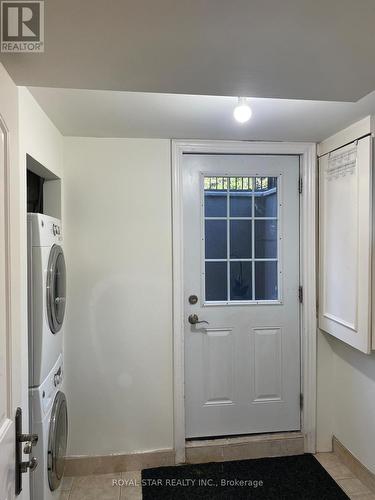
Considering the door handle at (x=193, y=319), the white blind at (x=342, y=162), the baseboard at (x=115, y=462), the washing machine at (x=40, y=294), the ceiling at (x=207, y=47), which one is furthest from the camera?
the door handle at (x=193, y=319)

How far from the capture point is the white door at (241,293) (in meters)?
2.45

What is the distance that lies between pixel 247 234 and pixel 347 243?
68cm

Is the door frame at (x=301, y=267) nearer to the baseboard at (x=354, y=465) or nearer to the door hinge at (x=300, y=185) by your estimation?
the door hinge at (x=300, y=185)

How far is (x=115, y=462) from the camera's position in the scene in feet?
7.61

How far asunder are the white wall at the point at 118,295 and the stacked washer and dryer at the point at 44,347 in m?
0.47

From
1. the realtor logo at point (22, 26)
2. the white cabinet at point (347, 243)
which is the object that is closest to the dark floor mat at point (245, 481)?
the white cabinet at point (347, 243)

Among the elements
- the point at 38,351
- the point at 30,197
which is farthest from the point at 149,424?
the point at 30,197

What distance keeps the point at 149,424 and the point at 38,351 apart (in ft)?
3.88

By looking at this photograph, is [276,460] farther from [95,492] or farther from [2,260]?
[2,260]

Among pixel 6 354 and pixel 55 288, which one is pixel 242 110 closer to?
pixel 55 288

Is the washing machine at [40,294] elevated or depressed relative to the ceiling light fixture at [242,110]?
depressed

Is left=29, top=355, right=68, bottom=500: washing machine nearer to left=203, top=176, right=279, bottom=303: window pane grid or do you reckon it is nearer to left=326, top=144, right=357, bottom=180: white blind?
left=203, top=176, right=279, bottom=303: window pane grid

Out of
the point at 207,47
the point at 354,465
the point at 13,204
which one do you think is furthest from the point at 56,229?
the point at 354,465

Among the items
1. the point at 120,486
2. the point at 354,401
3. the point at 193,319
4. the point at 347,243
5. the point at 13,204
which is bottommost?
the point at 120,486
